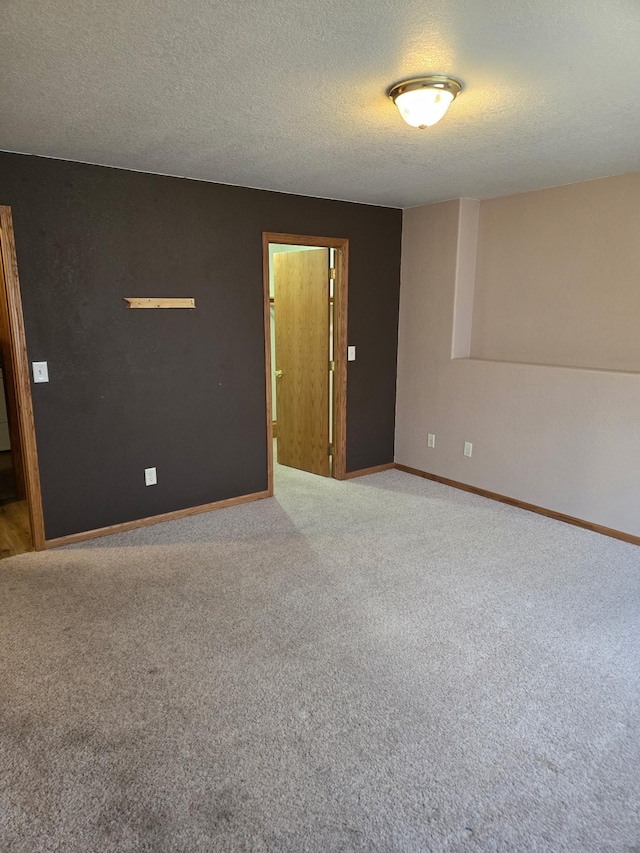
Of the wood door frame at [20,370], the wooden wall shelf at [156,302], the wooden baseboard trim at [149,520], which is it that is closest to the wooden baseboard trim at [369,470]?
the wooden baseboard trim at [149,520]

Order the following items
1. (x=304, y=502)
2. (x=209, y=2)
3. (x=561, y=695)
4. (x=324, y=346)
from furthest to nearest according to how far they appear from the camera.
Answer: (x=324, y=346), (x=304, y=502), (x=561, y=695), (x=209, y=2)

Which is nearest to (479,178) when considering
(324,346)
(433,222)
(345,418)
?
(433,222)

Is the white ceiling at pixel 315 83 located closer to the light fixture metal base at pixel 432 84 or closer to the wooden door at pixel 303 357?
the light fixture metal base at pixel 432 84

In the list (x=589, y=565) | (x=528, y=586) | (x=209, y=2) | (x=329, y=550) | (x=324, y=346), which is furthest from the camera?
(x=324, y=346)

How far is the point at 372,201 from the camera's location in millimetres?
4379

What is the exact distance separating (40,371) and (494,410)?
3225 millimetres

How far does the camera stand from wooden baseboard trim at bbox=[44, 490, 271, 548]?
11.5ft

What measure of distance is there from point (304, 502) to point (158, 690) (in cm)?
224

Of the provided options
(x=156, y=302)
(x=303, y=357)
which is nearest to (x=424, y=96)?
(x=156, y=302)

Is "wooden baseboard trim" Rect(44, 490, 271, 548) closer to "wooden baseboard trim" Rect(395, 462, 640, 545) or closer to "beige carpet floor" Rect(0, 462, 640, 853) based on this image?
"beige carpet floor" Rect(0, 462, 640, 853)

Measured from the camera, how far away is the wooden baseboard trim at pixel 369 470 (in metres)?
4.91

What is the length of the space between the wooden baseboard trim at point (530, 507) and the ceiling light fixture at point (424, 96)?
2.83 metres

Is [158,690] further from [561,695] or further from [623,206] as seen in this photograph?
[623,206]

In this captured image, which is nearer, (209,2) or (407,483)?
(209,2)
